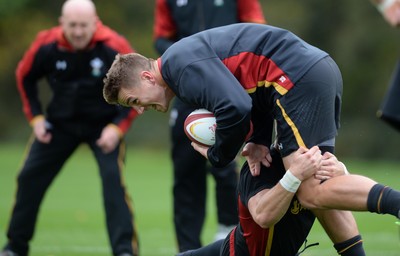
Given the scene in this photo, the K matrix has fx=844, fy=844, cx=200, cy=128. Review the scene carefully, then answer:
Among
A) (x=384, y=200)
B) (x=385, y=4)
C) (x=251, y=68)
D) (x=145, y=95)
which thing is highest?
(x=385, y=4)

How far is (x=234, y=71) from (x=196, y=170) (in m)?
2.72

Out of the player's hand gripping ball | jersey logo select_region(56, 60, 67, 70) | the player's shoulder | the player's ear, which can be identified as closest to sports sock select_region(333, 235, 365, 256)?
the player's hand gripping ball

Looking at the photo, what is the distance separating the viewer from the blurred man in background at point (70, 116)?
7836 mm

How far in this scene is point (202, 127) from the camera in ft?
17.9

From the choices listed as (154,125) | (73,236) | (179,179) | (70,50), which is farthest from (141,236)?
(154,125)

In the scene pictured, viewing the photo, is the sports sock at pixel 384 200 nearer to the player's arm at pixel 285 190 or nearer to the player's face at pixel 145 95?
the player's arm at pixel 285 190

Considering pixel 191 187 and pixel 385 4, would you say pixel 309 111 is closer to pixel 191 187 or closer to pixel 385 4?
pixel 385 4

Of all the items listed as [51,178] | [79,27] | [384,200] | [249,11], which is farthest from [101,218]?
[384,200]

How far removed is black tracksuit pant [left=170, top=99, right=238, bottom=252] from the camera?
796 cm

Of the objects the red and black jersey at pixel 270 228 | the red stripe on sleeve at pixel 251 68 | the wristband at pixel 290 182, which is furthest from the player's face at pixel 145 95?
the wristband at pixel 290 182

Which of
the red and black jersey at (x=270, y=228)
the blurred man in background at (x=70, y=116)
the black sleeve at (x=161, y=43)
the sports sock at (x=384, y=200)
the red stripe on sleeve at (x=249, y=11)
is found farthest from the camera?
the black sleeve at (x=161, y=43)

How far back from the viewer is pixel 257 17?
830 cm

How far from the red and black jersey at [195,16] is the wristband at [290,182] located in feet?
10.5

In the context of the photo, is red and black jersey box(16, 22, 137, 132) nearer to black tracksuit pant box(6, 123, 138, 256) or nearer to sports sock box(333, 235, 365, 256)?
black tracksuit pant box(6, 123, 138, 256)
